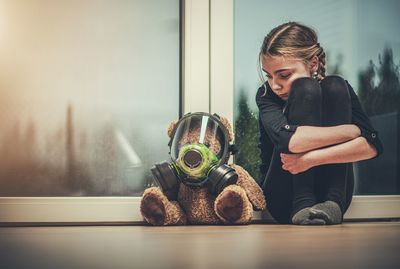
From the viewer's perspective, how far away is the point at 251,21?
1.97 metres

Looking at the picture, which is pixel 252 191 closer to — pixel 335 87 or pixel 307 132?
pixel 307 132

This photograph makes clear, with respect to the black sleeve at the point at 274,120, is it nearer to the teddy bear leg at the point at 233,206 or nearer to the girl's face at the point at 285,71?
the girl's face at the point at 285,71

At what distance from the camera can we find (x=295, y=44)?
1.71 metres

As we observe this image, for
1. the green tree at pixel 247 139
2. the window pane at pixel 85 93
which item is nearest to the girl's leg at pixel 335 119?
the green tree at pixel 247 139

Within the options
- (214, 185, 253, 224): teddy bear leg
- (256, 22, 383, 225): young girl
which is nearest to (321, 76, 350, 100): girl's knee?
(256, 22, 383, 225): young girl

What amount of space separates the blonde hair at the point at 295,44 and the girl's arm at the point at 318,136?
0.17 m

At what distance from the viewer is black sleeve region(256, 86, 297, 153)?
62.9 inches

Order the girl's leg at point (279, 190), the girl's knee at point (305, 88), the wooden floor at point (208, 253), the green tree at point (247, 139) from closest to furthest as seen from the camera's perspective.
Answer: the wooden floor at point (208, 253)
the girl's knee at point (305, 88)
the girl's leg at point (279, 190)
the green tree at point (247, 139)

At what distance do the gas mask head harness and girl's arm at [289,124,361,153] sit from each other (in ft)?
0.62

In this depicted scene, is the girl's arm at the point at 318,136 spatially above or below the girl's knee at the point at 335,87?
below

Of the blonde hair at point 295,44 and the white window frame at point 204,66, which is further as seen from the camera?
the white window frame at point 204,66

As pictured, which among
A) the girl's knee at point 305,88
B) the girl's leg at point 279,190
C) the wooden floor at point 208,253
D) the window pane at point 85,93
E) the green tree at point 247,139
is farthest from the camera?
the green tree at point 247,139

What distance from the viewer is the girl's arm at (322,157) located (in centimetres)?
162

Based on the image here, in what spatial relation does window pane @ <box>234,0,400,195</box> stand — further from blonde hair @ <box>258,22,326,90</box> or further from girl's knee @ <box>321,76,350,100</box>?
girl's knee @ <box>321,76,350,100</box>
